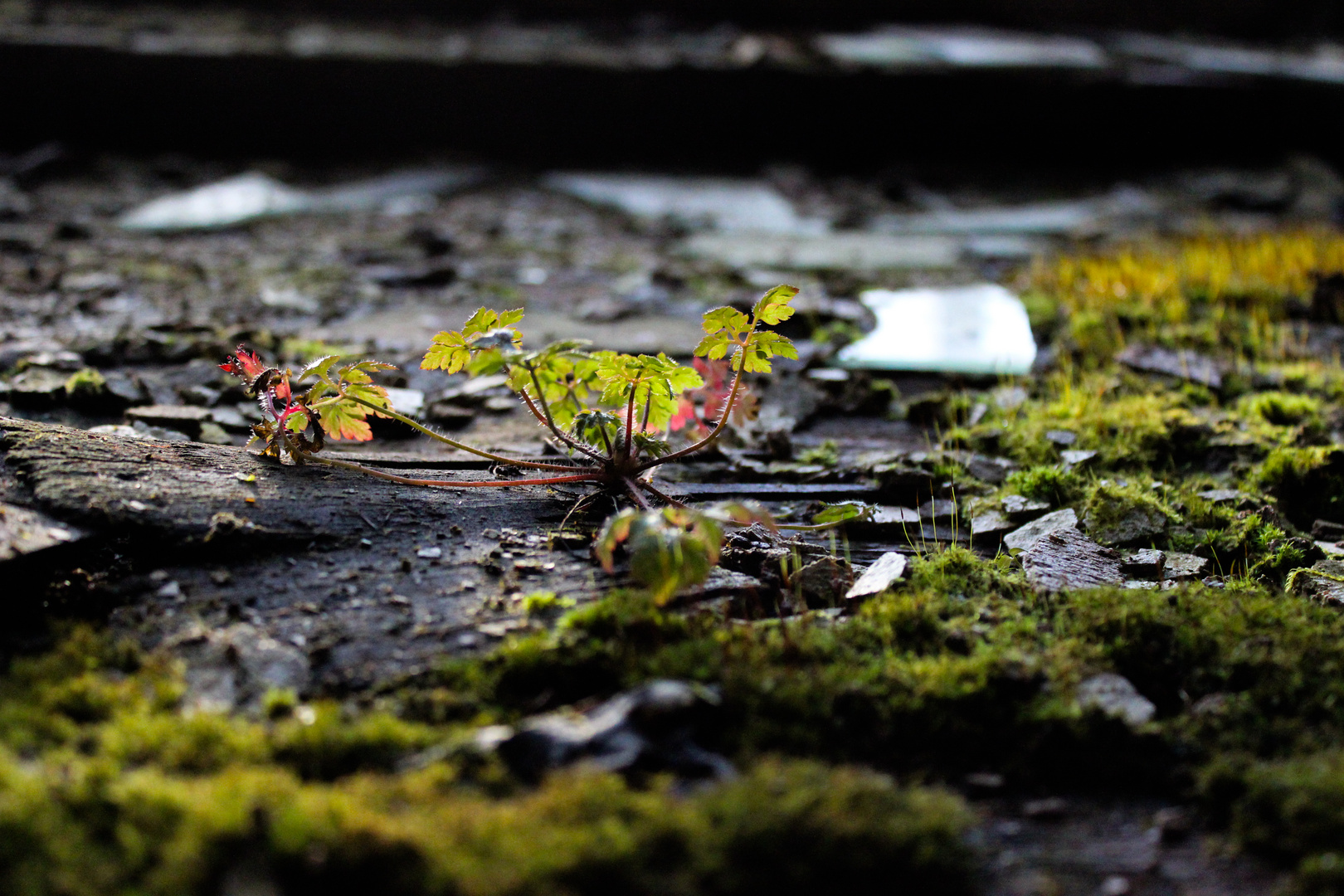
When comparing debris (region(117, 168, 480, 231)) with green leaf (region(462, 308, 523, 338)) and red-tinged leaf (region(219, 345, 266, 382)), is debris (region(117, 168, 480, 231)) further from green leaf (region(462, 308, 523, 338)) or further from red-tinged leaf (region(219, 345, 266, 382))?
green leaf (region(462, 308, 523, 338))

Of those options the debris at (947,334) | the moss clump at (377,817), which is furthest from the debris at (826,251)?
the moss clump at (377,817)

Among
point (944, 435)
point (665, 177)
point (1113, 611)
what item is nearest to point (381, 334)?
point (944, 435)

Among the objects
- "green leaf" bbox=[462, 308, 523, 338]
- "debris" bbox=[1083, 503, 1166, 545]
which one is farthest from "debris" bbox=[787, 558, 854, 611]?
"green leaf" bbox=[462, 308, 523, 338]

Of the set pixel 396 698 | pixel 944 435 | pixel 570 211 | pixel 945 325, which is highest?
pixel 570 211

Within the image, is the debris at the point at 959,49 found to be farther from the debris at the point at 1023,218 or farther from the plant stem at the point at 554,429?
the plant stem at the point at 554,429

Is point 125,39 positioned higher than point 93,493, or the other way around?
point 125,39

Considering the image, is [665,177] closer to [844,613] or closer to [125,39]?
[125,39]

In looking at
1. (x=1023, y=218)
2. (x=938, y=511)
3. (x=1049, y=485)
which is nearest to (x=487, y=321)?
(x=938, y=511)
